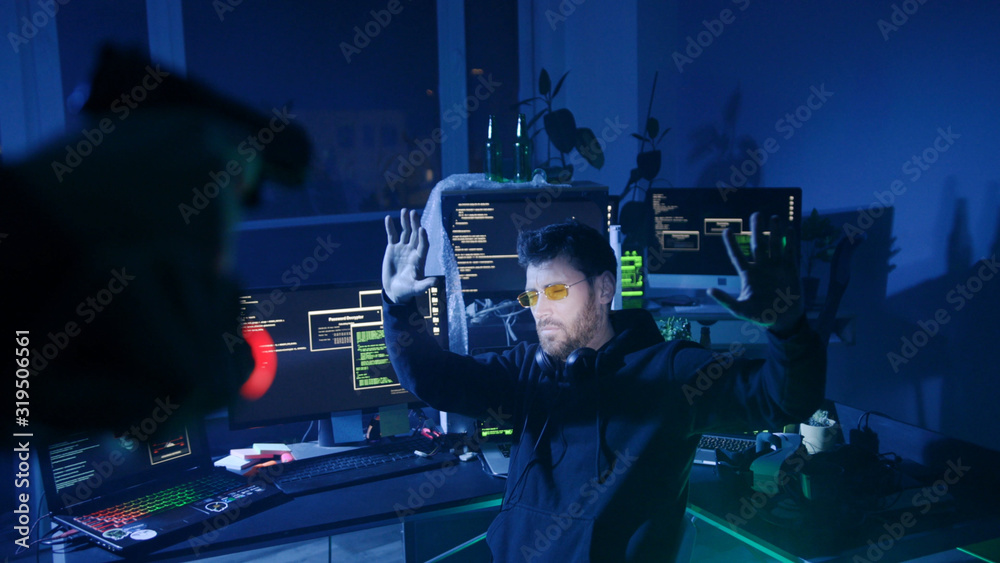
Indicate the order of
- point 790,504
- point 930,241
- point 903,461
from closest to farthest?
point 790,504 < point 903,461 < point 930,241

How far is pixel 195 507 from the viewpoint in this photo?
1.75m

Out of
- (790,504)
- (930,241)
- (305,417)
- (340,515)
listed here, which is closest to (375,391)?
(305,417)

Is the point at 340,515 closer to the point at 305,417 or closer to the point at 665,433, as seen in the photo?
the point at 305,417

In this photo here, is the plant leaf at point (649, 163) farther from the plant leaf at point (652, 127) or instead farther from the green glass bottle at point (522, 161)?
the green glass bottle at point (522, 161)

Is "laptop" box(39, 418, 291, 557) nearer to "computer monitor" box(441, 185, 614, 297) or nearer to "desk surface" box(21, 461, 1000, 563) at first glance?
"desk surface" box(21, 461, 1000, 563)

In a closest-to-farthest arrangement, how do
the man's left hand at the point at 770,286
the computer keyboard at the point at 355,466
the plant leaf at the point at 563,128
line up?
1. the man's left hand at the point at 770,286
2. the computer keyboard at the point at 355,466
3. the plant leaf at the point at 563,128

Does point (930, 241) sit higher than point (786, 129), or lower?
lower

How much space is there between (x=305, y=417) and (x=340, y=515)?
42 centimetres
